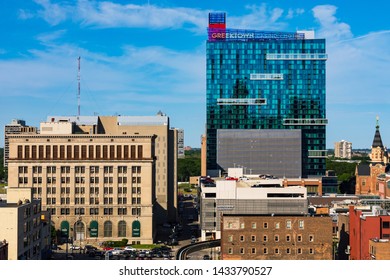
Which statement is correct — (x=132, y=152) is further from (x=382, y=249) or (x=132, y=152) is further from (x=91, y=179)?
(x=382, y=249)

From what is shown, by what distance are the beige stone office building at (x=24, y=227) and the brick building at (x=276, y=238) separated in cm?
1404

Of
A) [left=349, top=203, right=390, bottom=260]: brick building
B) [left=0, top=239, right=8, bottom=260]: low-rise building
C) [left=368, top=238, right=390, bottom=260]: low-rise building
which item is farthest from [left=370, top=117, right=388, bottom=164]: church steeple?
[left=0, top=239, right=8, bottom=260]: low-rise building

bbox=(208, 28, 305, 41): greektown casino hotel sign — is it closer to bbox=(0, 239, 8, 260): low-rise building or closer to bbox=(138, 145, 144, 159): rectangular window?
bbox=(138, 145, 144, 159): rectangular window

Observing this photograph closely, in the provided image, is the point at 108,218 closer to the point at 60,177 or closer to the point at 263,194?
the point at 60,177

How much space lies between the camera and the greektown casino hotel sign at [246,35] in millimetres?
122750

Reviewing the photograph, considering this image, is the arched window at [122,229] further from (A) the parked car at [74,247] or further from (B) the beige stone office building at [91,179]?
(A) the parked car at [74,247]

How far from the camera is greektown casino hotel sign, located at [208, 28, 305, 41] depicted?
123 m

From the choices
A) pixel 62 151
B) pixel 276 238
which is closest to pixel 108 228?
pixel 62 151

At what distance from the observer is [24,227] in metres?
38.0

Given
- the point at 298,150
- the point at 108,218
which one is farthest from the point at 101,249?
the point at 298,150

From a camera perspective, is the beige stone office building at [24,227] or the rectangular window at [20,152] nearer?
the beige stone office building at [24,227]

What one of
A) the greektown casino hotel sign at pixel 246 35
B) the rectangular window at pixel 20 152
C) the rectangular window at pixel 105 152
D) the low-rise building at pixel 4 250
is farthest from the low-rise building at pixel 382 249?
the greektown casino hotel sign at pixel 246 35
